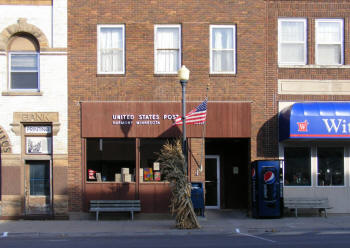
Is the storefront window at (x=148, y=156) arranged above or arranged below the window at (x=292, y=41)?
below

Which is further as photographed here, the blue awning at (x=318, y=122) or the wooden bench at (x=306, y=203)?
the wooden bench at (x=306, y=203)

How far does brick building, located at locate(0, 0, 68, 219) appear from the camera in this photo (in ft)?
55.0

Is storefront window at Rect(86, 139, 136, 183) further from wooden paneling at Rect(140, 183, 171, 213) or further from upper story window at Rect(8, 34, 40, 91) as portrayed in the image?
upper story window at Rect(8, 34, 40, 91)

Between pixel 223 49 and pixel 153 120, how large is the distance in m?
3.66

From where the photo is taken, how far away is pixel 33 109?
16.9 meters

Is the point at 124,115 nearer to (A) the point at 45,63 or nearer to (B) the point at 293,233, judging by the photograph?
(A) the point at 45,63

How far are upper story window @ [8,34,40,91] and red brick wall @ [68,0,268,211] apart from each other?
52.2 inches

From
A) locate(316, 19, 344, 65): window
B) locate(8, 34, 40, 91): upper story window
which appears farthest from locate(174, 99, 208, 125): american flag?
locate(8, 34, 40, 91): upper story window

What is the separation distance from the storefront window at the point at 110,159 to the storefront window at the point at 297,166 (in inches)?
220

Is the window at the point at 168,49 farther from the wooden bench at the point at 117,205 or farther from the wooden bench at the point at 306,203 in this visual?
the wooden bench at the point at 306,203

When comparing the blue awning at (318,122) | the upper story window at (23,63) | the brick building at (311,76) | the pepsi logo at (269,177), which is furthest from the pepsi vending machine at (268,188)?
the upper story window at (23,63)

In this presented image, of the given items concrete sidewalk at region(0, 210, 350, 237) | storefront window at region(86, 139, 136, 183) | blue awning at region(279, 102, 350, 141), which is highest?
blue awning at region(279, 102, 350, 141)

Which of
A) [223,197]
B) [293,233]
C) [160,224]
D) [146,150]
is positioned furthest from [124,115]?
[293,233]

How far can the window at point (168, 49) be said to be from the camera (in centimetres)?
1728
